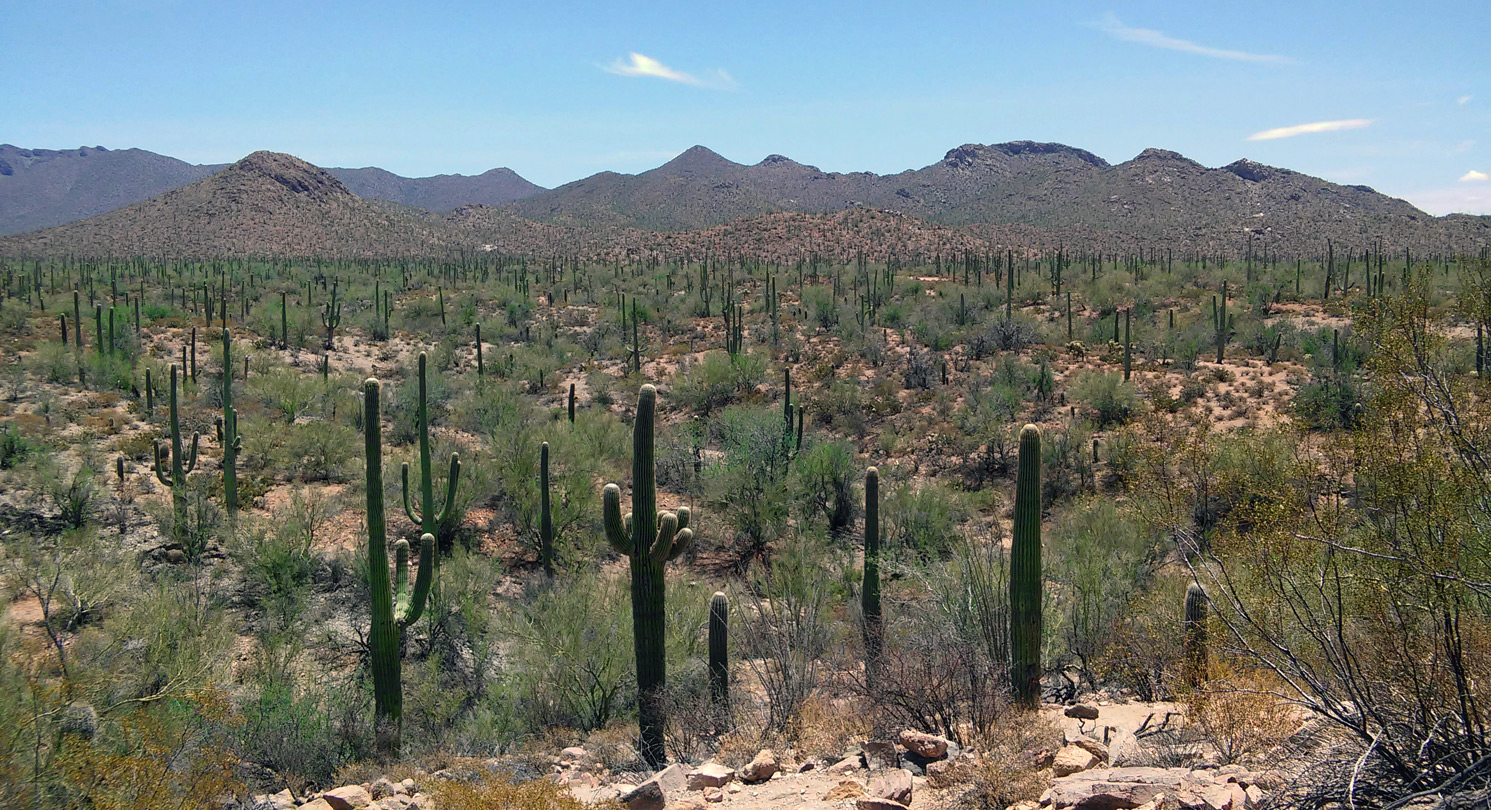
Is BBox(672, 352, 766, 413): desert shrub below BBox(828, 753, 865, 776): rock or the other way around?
the other way around

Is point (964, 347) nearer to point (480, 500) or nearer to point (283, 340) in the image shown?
point (480, 500)

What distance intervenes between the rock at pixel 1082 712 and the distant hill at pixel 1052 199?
74.7m

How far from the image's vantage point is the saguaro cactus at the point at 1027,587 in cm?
823

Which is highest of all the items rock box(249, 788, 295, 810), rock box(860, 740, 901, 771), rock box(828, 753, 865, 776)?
rock box(860, 740, 901, 771)

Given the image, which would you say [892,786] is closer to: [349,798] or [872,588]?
[349,798]

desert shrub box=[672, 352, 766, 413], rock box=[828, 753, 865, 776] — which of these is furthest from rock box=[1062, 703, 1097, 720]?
desert shrub box=[672, 352, 766, 413]

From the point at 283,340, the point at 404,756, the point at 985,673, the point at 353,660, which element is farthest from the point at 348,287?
the point at 985,673

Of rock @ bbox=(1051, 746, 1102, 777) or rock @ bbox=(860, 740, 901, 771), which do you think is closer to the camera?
rock @ bbox=(1051, 746, 1102, 777)

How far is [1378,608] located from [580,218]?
112455 millimetres

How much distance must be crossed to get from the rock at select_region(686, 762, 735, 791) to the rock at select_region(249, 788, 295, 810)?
3214 millimetres

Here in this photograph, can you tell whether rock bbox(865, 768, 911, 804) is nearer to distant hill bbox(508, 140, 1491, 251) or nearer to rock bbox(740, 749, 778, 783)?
rock bbox(740, 749, 778, 783)

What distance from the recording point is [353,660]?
1174 centimetres

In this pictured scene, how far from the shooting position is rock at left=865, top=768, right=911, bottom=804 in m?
5.83

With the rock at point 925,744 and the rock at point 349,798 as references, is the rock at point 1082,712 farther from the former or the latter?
A: the rock at point 349,798
